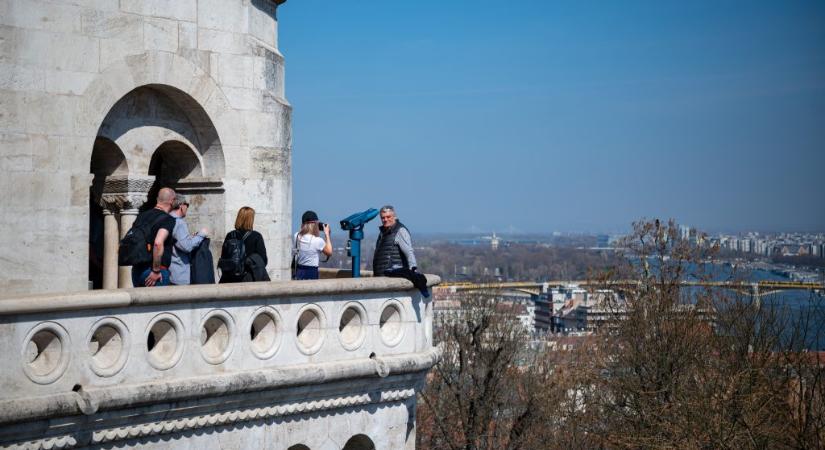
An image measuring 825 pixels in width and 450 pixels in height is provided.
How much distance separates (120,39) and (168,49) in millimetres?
638

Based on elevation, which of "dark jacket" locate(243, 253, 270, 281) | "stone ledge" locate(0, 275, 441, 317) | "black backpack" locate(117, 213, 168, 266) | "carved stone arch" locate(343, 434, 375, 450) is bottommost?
"carved stone arch" locate(343, 434, 375, 450)

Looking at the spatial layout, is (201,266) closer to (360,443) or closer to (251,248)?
(251,248)

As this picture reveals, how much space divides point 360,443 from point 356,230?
7.32 feet

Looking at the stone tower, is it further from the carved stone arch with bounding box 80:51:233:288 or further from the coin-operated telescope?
the coin-operated telescope

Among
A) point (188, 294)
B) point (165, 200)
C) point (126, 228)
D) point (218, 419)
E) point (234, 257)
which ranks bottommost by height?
point (218, 419)

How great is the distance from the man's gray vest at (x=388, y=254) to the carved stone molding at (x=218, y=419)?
1.25 metres

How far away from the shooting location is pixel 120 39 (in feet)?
39.5

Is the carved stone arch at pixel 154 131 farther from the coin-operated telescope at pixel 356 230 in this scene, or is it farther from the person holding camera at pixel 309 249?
the coin-operated telescope at pixel 356 230

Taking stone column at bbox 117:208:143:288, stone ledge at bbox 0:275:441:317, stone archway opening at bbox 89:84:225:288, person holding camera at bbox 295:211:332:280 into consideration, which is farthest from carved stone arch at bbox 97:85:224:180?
stone ledge at bbox 0:275:441:317

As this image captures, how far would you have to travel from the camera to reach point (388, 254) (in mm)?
12719

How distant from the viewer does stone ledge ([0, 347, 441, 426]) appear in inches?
359

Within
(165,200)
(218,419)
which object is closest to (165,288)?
(218,419)

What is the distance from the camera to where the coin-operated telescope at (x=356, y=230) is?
515 inches

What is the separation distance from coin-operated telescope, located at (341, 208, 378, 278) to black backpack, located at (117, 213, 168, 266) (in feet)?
8.11
